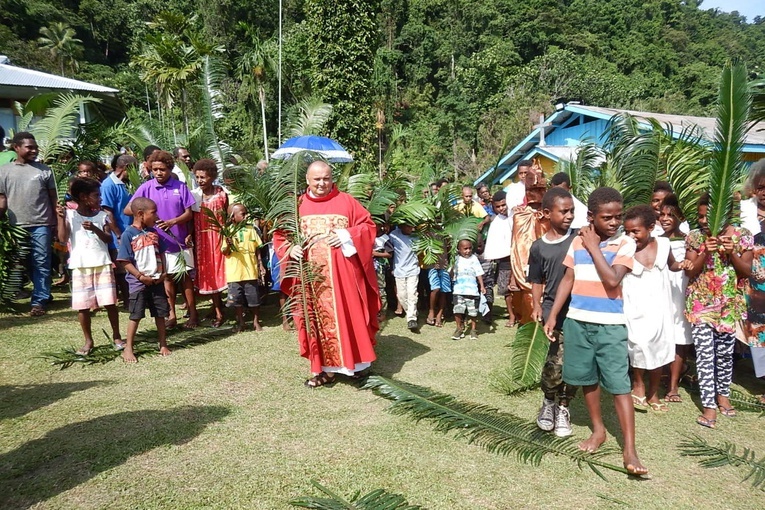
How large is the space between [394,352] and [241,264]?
217 centimetres

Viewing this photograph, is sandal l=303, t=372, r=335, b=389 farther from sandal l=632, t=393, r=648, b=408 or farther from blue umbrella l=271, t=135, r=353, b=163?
blue umbrella l=271, t=135, r=353, b=163

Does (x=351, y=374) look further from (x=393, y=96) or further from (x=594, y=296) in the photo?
(x=393, y=96)

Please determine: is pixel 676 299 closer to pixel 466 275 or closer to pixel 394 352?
pixel 466 275

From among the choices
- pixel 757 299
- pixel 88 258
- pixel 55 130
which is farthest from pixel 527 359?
pixel 55 130

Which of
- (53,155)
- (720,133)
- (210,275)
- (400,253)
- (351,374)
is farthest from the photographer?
(53,155)

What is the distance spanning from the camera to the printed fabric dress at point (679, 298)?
4.70 metres

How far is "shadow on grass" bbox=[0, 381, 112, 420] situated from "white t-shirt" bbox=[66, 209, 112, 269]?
48.3 inches

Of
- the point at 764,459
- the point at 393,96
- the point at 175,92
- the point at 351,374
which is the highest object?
the point at 393,96

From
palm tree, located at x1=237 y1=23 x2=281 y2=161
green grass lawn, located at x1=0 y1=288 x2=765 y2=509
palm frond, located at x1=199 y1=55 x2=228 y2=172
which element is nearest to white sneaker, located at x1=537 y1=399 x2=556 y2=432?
green grass lawn, located at x1=0 y1=288 x2=765 y2=509

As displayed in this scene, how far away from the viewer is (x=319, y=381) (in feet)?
15.9

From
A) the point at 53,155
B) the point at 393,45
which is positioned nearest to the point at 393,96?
the point at 393,45

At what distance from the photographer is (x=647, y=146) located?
19.0ft

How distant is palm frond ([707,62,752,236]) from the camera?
3.86m

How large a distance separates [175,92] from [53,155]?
1282cm
